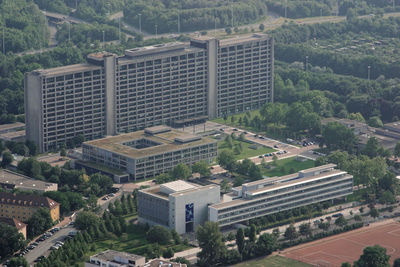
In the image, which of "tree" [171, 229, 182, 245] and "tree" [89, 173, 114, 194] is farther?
Result: "tree" [89, 173, 114, 194]

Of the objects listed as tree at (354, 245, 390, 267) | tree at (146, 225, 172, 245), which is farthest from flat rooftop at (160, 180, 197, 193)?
tree at (354, 245, 390, 267)

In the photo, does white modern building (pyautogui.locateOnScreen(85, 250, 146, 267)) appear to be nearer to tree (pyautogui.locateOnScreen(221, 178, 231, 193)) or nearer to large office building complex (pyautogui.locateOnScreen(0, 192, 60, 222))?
large office building complex (pyautogui.locateOnScreen(0, 192, 60, 222))

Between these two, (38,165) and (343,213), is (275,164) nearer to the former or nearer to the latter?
(343,213)

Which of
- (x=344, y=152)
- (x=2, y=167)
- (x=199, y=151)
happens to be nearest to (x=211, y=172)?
(x=199, y=151)

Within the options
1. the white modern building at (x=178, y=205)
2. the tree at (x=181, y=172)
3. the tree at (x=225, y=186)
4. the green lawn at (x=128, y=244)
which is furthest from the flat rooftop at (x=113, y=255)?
the tree at (x=181, y=172)

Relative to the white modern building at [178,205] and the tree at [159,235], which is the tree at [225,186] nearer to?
the white modern building at [178,205]

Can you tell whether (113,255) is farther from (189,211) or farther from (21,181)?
(21,181)
